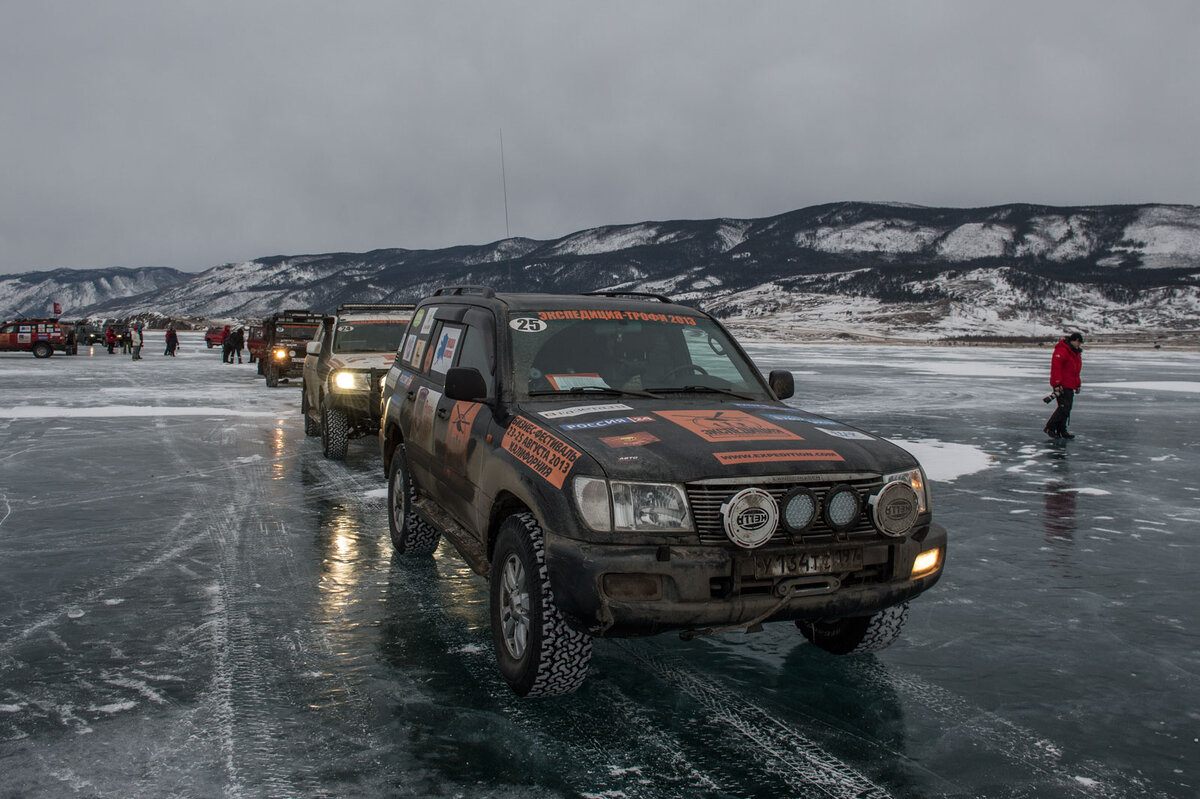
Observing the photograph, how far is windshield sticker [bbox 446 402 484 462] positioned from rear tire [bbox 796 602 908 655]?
2.05 metres

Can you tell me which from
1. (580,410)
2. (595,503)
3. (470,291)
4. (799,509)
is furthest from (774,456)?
(470,291)

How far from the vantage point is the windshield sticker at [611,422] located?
13.6ft

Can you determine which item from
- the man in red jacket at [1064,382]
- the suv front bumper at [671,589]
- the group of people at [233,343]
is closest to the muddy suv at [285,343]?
the group of people at [233,343]

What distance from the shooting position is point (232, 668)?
4367 millimetres

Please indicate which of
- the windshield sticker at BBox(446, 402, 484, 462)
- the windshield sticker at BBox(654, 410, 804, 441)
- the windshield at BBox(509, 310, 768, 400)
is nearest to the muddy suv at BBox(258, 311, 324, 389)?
the windshield sticker at BBox(446, 402, 484, 462)

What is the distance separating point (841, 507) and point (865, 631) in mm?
1030

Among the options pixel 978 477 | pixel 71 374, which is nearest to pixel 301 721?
pixel 978 477

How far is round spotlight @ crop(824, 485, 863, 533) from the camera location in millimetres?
3754

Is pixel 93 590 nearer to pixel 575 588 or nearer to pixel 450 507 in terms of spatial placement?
pixel 450 507

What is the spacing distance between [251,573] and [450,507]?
1713mm

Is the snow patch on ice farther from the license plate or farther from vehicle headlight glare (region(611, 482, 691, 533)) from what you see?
vehicle headlight glare (region(611, 482, 691, 533))

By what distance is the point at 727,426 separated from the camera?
4180mm

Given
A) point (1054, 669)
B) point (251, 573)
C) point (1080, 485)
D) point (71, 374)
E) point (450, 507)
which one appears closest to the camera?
point (1054, 669)

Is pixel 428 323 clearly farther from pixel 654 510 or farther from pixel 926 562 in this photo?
pixel 926 562
